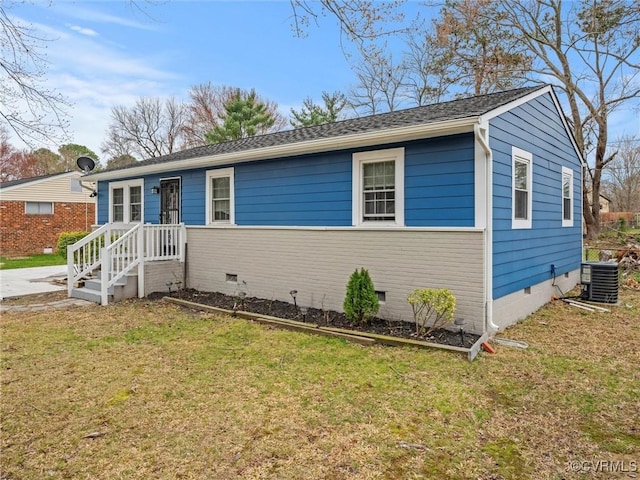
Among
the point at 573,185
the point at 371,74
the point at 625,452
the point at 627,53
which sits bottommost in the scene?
the point at 625,452

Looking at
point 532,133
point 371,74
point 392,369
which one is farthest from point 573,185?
point 371,74

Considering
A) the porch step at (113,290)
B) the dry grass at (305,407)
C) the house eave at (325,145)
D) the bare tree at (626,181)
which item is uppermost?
the bare tree at (626,181)

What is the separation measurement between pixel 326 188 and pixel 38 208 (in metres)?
18.7

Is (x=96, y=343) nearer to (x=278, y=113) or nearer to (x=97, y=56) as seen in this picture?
(x=97, y=56)

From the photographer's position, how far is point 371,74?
2169cm

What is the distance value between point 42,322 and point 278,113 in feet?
82.1

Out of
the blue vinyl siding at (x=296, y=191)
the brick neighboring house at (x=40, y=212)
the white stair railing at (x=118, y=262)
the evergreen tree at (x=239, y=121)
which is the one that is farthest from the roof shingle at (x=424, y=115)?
the evergreen tree at (x=239, y=121)

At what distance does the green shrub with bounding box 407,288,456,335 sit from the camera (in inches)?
208

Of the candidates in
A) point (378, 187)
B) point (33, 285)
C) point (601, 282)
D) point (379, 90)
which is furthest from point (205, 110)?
point (601, 282)

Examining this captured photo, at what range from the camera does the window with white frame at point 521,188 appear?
248 inches

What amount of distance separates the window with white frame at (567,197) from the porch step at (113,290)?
9.22 m

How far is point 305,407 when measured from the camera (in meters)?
3.43

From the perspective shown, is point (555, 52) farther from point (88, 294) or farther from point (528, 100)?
point (88, 294)

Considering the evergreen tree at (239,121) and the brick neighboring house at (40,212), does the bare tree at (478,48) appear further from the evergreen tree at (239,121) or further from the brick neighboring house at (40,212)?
the brick neighboring house at (40,212)
